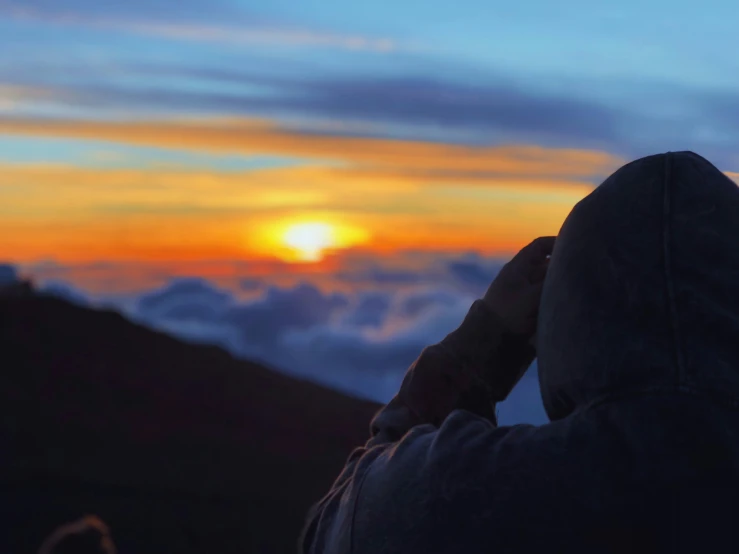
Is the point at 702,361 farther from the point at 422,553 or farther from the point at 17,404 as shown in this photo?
the point at 17,404

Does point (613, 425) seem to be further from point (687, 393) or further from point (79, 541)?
point (79, 541)

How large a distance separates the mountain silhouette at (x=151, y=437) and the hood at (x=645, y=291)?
5618 millimetres

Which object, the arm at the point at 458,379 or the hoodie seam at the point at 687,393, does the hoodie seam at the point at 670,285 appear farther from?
the arm at the point at 458,379

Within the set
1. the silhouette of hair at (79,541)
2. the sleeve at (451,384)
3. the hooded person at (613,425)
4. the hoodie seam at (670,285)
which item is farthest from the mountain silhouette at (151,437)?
the hoodie seam at (670,285)

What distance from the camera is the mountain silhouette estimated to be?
6.89 m

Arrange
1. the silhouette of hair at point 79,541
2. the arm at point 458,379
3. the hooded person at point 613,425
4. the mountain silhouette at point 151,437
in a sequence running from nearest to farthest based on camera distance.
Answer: the hooded person at point 613,425
the arm at point 458,379
the silhouette of hair at point 79,541
the mountain silhouette at point 151,437

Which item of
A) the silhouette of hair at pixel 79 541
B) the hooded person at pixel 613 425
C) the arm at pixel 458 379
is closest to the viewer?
the hooded person at pixel 613 425

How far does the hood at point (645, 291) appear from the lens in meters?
1.15

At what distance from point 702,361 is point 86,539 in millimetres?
2368

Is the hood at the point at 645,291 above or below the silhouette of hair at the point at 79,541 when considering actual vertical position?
above

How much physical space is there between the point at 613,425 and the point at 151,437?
811cm

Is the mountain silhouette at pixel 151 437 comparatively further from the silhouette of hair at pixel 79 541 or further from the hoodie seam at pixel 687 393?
the hoodie seam at pixel 687 393

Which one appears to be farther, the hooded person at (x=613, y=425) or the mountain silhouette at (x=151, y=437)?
the mountain silhouette at (x=151, y=437)

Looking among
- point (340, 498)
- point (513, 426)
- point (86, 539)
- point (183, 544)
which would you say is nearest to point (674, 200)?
point (513, 426)
